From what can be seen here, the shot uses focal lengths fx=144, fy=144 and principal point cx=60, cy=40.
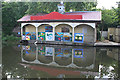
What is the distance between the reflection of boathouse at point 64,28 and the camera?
65.6 ft

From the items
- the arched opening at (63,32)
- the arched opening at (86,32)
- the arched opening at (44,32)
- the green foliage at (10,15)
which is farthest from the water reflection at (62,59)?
the green foliage at (10,15)

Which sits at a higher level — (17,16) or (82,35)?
(17,16)

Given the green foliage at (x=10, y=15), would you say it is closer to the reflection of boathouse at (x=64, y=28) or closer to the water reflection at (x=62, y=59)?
the reflection of boathouse at (x=64, y=28)

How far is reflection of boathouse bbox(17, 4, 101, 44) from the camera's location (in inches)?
787

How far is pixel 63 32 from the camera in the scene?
71.8 feet

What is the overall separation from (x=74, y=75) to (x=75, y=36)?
530 inches

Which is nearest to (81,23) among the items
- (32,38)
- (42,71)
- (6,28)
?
(32,38)

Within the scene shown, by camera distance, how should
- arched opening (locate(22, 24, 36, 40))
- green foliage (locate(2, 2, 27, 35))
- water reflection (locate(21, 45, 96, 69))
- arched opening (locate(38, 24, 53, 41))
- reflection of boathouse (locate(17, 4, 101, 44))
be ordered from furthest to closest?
1. green foliage (locate(2, 2, 27, 35))
2. arched opening (locate(22, 24, 36, 40))
3. arched opening (locate(38, 24, 53, 41))
4. reflection of boathouse (locate(17, 4, 101, 44))
5. water reflection (locate(21, 45, 96, 69))

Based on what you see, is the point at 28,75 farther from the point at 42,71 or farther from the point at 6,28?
the point at 6,28

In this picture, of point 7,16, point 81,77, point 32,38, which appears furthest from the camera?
point 7,16

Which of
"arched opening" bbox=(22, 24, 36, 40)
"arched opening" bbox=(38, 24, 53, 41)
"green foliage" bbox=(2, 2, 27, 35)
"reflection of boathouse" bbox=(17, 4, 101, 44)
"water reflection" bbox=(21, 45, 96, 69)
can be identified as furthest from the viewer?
"green foliage" bbox=(2, 2, 27, 35)

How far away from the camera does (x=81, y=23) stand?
776 inches

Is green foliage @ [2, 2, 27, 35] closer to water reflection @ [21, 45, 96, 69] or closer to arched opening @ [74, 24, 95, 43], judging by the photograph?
arched opening @ [74, 24, 95, 43]

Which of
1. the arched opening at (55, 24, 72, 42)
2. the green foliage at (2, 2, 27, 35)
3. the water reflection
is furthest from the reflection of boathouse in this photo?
the green foliage at (2, 2, 27, 35)
